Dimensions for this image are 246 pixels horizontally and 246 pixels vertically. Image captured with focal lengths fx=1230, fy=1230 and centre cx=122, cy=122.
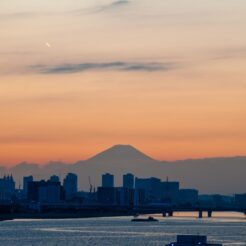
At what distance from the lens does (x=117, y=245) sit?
388 ft

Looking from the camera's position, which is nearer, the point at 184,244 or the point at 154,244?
the point at 184,244

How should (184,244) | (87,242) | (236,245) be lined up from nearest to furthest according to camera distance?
1. (184,244)
2. (236,245)
3. (87,242)

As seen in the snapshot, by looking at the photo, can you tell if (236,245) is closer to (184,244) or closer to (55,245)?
(55,245)

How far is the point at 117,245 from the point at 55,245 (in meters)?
6.02

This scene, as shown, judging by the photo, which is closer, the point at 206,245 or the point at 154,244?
the point at 206,245

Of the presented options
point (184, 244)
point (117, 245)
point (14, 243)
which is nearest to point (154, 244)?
point (117, 245)

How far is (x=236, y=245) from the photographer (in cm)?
11669

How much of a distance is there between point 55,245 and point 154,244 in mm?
9482

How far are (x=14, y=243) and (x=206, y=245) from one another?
3522 centimetres

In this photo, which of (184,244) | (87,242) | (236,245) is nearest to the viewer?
(184,244)

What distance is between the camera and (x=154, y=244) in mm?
117875

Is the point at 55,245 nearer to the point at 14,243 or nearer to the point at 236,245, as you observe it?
the point at 14,243

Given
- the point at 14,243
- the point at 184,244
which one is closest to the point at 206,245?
the point at 184,244

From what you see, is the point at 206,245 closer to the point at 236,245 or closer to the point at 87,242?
the point at 236,245
